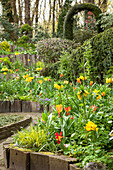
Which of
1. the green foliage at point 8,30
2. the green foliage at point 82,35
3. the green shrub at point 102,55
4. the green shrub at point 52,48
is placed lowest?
the green shrub at point 102,55

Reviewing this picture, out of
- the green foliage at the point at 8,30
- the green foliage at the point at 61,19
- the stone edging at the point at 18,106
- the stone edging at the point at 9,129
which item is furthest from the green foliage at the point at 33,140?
the green foliage at the point at 8,30

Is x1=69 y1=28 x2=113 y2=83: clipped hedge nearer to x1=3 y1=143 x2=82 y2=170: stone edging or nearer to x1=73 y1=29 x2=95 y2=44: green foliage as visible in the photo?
x1=3 y1=143 x2=82 y2=170: stone edging

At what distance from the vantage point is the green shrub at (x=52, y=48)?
7.29 meters

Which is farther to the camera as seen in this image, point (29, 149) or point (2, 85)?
point (2, 85)

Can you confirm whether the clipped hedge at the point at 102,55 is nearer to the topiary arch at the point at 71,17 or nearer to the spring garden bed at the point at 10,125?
the spring garden bed at the point at 10,125

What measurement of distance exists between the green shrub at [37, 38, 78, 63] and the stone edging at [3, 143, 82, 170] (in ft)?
18.3

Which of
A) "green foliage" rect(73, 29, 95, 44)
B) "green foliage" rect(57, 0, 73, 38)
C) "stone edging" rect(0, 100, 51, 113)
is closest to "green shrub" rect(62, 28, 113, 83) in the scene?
"stone edging" rect(0, 100, 51, 113)

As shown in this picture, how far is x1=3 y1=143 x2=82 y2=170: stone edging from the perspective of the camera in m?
1.61

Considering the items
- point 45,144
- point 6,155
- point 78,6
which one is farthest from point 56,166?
point 78,6

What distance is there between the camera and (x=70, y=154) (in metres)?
1.75

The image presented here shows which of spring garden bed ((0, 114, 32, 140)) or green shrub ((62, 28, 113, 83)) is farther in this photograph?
green shrub ((62, 28, 113, 83))

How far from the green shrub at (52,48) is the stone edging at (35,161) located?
5.56m

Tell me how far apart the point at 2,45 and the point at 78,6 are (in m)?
4.13

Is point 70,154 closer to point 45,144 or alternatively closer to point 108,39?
point 45,144
